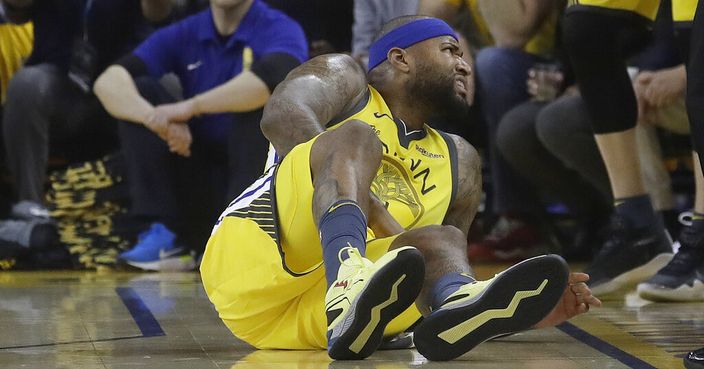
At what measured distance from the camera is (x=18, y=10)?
21.0ft

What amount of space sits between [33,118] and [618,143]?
3.00 meters

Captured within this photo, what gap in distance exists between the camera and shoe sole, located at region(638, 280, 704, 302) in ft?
14.4

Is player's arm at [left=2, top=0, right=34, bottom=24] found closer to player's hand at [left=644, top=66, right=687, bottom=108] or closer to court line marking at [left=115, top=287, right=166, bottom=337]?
court line marking at [left=115, top=287, right=166, bottom=337]

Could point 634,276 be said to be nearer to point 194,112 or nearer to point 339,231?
point 339,231

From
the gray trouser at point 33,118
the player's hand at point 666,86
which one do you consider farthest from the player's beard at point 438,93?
the gray trouser at point 33,118

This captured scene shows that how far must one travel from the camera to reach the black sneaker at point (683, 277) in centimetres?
440

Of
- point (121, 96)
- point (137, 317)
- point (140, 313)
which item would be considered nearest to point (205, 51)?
point (121, 96)

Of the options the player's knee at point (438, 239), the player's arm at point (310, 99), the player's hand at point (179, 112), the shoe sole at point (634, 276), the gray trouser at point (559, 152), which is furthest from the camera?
the player's hand at point (179, 112)

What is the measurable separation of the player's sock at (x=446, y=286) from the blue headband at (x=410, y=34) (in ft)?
3.22

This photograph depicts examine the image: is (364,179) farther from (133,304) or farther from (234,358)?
(133,304)

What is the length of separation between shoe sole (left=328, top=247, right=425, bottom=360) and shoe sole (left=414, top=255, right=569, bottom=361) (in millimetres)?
102

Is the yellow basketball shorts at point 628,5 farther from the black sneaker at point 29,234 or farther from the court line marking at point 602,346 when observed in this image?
the black sneaker at point 29,234

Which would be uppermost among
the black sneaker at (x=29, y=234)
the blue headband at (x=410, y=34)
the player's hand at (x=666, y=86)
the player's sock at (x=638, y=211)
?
the blue headband at (x=410, y=34)

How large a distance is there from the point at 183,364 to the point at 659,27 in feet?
11.4
